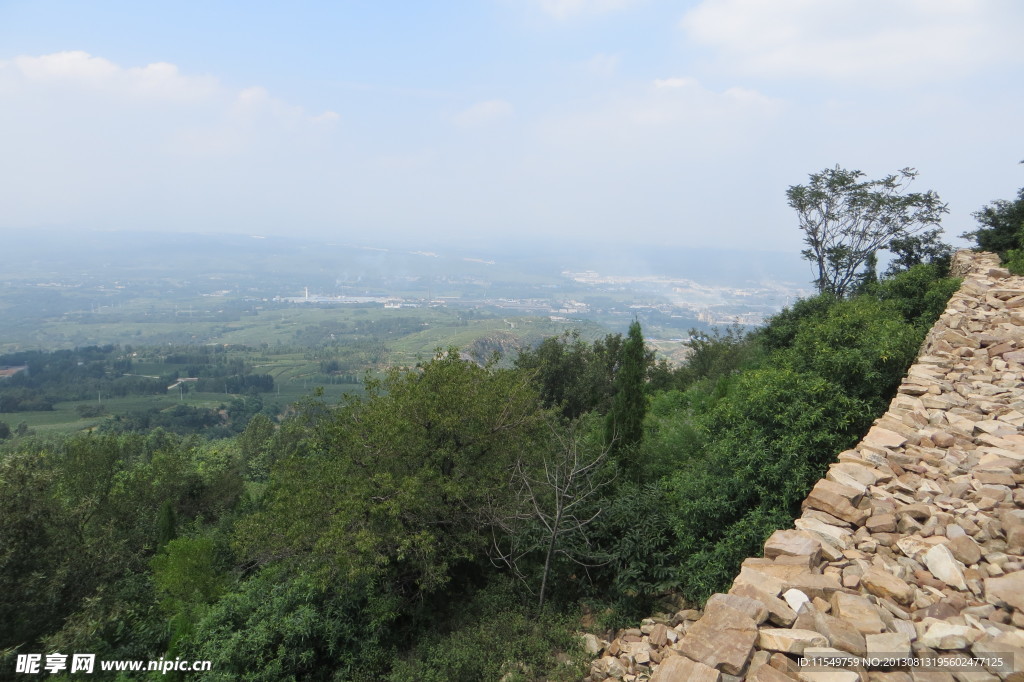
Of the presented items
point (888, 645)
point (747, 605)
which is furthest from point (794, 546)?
point (888, 645)

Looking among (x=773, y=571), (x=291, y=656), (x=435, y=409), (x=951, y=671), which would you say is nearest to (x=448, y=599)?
(x=291, y=656)

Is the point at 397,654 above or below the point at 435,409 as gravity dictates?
below

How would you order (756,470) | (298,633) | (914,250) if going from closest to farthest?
(756,470)
(298,633)
(914,250)

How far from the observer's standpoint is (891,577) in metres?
3.80

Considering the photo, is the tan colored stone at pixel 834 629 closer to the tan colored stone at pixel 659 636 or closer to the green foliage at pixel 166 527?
the tan colored stone at pixel 659 636

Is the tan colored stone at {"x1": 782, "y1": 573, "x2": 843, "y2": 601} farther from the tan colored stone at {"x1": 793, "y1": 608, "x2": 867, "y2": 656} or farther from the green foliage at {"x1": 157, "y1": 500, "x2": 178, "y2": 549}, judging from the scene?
the green foliage at {"x1": 157, "y1": 500, "x2": 178, "y2": 549}

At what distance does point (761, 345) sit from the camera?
48.1 feet

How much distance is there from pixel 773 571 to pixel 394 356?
2979 inches

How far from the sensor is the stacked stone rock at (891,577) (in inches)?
127

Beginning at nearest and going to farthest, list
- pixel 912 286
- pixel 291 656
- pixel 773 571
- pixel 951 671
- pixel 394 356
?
pixel 951 671
pixel 773 571
pixel 291 656
pixel 912 286
pixel 394 356

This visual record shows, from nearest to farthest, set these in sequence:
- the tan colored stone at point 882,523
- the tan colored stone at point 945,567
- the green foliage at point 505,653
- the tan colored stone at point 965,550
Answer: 1. the tan colored stone at point 945,567
2. the tan colored stone at point 965,550
3. the tan colored stone at point 882,523
4. the green foliage at point 505,653

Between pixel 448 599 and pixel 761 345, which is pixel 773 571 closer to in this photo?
pixel 448 599

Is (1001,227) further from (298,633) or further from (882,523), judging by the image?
(298,633)

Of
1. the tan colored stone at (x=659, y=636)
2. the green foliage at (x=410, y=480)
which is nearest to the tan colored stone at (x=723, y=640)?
the tan colored stone at (x=659, y=636)
